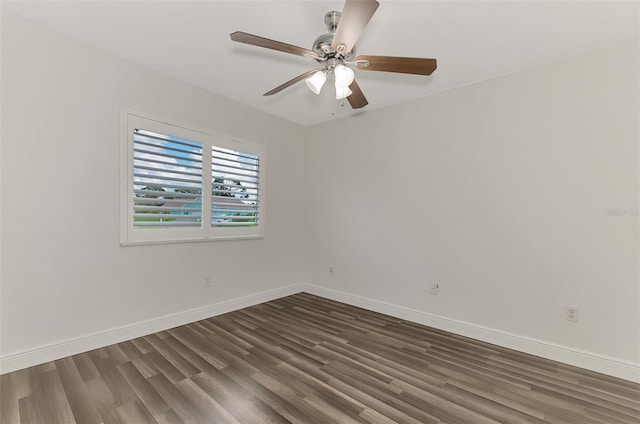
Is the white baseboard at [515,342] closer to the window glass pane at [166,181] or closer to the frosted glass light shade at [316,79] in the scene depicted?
the window glass pane at [166,181]

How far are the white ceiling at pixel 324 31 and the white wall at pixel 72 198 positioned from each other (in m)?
0.23

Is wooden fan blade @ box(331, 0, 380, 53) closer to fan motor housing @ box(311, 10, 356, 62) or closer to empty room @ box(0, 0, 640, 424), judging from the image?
empty room @ box(0, 0, 640, 424)

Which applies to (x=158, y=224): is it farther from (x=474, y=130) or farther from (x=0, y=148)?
(x=474, y=130)

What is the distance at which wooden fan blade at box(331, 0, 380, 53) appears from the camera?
1.36m

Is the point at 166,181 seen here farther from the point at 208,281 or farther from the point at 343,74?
the point at 343,74

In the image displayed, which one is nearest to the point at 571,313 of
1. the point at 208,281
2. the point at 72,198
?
the point at 208,281

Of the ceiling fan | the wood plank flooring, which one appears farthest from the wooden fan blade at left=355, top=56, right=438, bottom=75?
the wood plank flooring

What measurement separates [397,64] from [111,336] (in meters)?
3.21

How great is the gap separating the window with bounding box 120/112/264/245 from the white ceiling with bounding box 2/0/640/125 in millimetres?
683

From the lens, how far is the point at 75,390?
188cm

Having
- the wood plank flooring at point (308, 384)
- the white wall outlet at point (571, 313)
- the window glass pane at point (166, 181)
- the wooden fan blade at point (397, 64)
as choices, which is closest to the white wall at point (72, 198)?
the window glass pane at point (166, 181)

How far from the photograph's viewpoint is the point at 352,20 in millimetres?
1466

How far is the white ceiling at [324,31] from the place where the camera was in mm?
1896

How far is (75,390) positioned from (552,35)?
13.8 ft
